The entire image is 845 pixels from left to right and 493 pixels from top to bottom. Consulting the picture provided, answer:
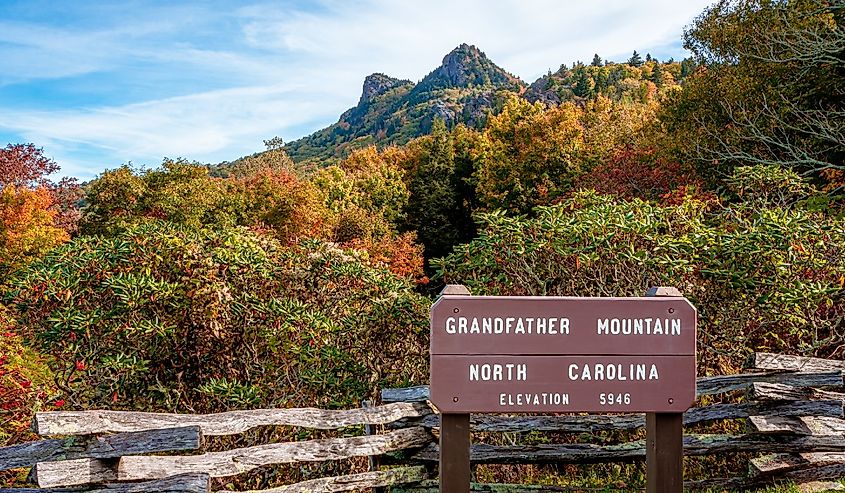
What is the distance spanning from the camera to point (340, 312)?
316 inches

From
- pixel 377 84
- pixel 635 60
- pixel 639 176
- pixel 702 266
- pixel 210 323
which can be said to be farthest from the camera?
pixel 377 84

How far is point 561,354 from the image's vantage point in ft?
13.5

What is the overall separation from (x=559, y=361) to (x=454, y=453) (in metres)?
0.77

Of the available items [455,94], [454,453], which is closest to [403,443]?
[454,453]

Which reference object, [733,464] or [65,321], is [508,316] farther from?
[65,321]

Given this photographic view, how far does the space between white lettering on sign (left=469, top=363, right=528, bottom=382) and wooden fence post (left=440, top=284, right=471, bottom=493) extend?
232mm

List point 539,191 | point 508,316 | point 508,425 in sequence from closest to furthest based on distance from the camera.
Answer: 1. point 508,316
2. point 508,425
3. point 539,191

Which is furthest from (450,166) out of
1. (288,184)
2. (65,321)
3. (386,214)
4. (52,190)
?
(65,321)

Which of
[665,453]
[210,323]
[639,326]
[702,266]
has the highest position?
[702,266]

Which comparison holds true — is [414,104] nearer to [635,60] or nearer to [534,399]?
[635,60]

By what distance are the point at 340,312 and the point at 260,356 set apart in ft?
3.07

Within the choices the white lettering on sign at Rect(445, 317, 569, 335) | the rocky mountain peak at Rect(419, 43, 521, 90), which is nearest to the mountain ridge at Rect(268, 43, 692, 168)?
the rocky mountain peak at Rect(419, 43, 521, 90)

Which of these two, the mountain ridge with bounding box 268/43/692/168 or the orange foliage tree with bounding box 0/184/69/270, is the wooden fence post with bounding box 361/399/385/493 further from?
the mountain ridge with bounding box 268/43/692/168

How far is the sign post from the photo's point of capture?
4.09 m
